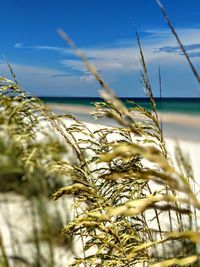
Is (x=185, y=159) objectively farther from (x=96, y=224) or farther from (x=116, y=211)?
(x=116, y=211)

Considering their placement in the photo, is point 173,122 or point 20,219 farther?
point 173,122

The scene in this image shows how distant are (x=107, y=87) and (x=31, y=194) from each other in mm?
323

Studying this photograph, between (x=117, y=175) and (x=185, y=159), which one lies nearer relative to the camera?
(x=117, y=175)

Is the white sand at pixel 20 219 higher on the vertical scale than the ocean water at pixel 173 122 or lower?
lower

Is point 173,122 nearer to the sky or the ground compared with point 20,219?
nearer to the sky

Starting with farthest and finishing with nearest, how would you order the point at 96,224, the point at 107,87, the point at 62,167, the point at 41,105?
the point at 62,167 → the point at 41,105 → the point at 96,224 → the point at 107,87

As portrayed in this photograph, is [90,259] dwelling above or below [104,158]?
below

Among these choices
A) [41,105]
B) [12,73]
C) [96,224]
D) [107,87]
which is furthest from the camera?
[12,73]

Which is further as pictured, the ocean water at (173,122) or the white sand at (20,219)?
the ocean water at (173,122)

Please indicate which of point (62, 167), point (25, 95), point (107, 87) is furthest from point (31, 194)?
point (25, 95)

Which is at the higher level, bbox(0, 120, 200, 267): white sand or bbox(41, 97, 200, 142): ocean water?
bbox(41, 97, 200, 142): ocean water

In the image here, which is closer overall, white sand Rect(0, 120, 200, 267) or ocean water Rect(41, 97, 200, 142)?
white sand Rect(0, 120, 200, 267)

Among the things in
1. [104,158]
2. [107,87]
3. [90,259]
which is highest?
[107,87]

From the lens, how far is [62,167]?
114 inches
